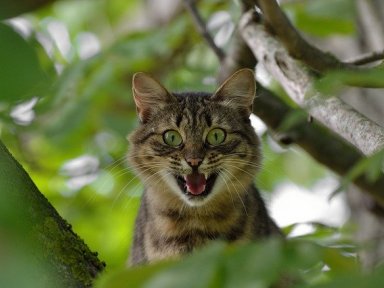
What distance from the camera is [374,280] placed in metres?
1.12

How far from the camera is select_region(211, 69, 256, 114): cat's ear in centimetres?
388

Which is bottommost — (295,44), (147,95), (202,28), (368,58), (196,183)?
(196,183)

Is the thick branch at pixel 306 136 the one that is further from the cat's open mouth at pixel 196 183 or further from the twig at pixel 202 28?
the cat's open mouth at pixel 196 183

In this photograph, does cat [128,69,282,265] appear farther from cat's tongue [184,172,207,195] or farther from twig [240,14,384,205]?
twig [240,14,384,205]

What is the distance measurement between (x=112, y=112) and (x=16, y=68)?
4374mm

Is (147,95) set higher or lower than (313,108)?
higher

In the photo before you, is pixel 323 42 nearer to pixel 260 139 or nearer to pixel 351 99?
pixel 351 99

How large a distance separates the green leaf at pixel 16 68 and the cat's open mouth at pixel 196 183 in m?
2.69

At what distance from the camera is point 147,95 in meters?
4.24

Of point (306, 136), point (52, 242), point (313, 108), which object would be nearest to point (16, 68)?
point (52, 242)

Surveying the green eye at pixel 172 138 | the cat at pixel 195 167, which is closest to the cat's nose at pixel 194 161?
the cat at pixel 195 167

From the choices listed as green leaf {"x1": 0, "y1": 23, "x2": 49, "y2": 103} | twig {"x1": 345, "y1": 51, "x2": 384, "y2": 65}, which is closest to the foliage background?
twig {"x1": 345, "y1": 51, "x2": 384, "y2": 65}

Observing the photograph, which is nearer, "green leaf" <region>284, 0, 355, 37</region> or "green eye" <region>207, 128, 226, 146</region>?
"green eye" <region>207, 128, 226, 146</region>

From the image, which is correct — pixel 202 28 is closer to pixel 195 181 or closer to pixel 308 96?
pixel 195 181
